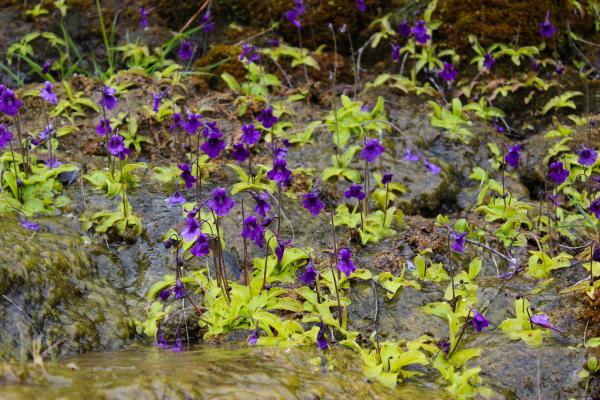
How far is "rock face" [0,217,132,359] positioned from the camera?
4.20 m

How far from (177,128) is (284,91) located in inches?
58.0

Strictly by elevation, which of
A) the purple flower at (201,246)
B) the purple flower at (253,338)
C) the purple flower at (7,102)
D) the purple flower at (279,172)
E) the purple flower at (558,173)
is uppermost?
the purple flower at (7,102)

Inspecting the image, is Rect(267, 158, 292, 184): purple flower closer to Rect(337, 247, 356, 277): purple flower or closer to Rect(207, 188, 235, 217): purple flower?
Rect(207, 188, 235, 217): purple flower

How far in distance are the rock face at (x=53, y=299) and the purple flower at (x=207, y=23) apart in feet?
13.0

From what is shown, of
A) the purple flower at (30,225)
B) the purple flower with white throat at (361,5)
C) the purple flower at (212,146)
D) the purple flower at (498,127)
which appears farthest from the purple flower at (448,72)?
the purple flower at (30,225)

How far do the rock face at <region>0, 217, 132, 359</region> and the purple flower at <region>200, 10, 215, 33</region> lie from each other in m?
3.97

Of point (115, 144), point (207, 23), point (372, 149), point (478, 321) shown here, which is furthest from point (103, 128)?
point (478, 321)

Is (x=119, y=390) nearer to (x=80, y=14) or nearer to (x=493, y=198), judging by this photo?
(x=493, y=198)

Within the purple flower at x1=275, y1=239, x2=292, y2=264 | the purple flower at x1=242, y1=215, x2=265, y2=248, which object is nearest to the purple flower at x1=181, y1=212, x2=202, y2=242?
the purple flower at x1=242, y1=215, x2=265, y2=248

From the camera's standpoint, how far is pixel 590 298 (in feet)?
14.3

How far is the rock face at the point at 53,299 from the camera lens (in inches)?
165

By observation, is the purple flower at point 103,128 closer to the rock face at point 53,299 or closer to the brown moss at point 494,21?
the rock face at point 53,299

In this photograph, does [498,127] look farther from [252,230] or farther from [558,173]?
[252,230]

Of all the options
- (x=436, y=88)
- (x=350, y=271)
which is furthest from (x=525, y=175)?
(x=350, y=271)
